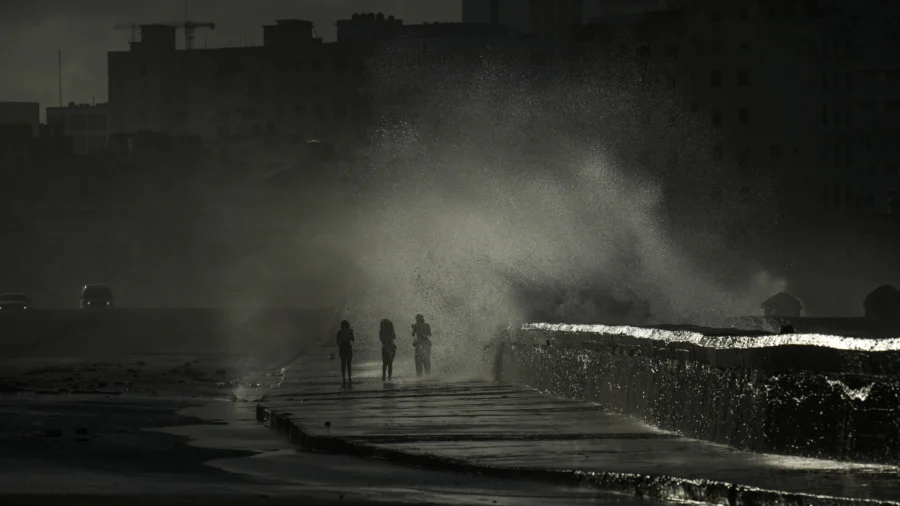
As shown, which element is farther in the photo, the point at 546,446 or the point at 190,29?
the point at 190,29

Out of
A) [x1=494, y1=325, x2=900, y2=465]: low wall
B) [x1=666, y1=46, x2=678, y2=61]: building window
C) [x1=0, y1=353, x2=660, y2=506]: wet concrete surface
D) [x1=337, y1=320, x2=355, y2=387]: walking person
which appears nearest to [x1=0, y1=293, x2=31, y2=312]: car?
[x1=666, y1=46, x2=678, y2=61]: building window

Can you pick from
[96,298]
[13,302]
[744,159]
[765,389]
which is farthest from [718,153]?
[765,389]

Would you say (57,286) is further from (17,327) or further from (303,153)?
(17,327)

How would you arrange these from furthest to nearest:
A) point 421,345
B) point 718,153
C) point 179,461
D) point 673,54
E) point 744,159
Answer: point 673,54 → point 718,153 → point 744,159 → point 421,345 → point 179,461

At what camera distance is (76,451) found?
63.1ft

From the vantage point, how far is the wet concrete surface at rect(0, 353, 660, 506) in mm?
14562

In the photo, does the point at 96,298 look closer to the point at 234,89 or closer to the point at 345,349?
the point at 345,349

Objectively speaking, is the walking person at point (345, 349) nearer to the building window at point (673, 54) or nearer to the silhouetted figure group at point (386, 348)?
the silhouetted figure group at point (386, 348)

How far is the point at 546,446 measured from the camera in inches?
704

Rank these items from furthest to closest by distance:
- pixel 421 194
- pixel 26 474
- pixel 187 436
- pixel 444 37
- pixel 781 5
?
pixel 444 37
pixel 781 5
pixel 421 194
pixel 187 436
pixel 26 474

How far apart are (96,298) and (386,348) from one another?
62984 millimetres

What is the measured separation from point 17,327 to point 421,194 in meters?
19.8

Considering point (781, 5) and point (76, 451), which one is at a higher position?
point (781, 5)

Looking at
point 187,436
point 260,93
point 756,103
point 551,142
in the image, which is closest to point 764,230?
point 756,103
